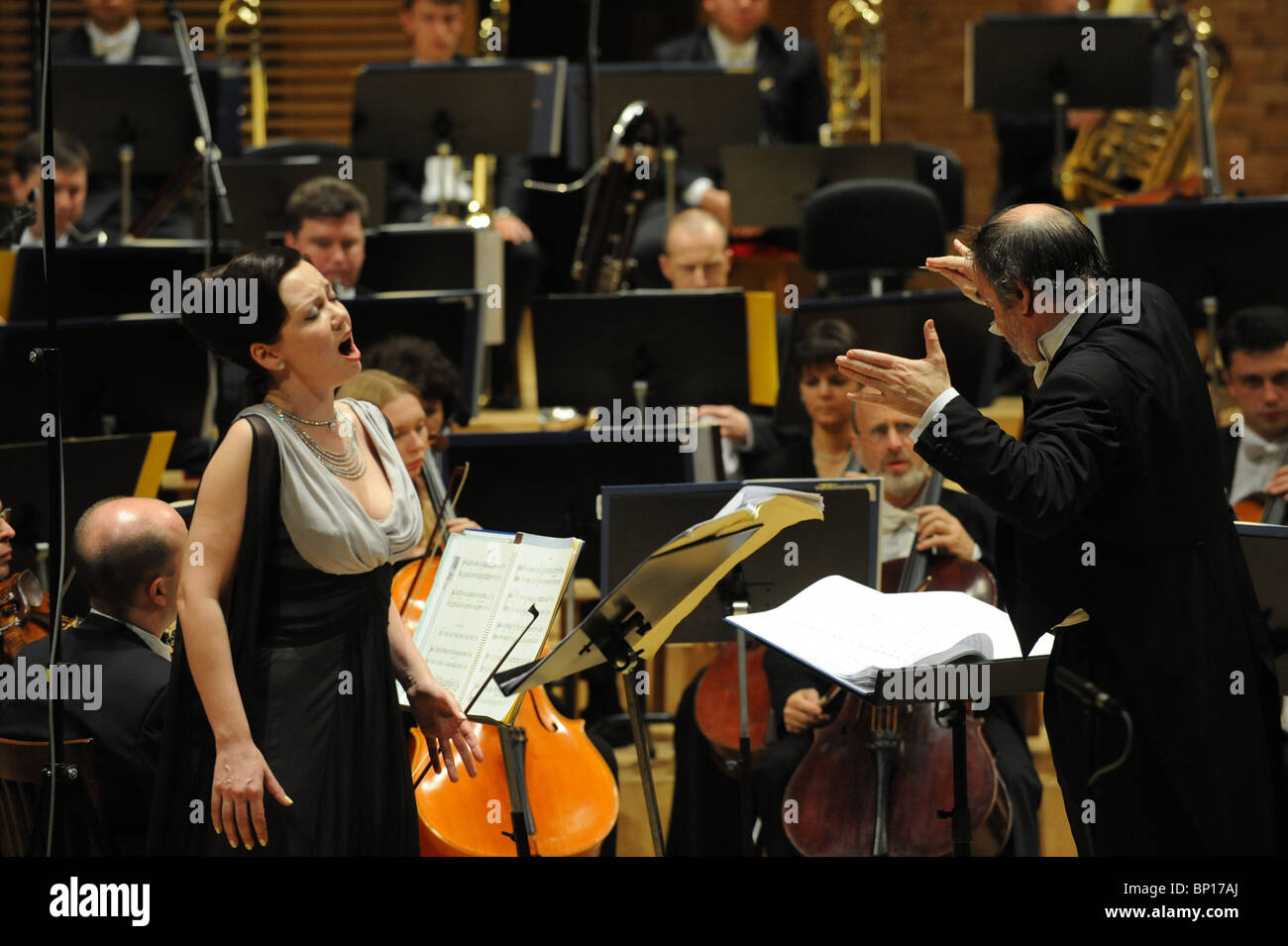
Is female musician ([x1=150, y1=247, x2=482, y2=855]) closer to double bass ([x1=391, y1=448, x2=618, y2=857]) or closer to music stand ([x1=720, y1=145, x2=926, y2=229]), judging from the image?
double bass ([x1=391, y1=448, x2=618, y2=857])

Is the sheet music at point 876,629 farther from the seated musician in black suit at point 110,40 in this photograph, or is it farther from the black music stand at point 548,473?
the seated musician in black suit at point 110,40

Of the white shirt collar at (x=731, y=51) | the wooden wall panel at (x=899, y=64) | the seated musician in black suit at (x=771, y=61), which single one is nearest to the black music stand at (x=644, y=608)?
the seated musician in black suit at (x=771, y=61)

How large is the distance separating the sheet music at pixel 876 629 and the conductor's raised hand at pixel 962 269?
51cm

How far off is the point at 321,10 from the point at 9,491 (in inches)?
221

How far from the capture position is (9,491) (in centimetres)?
337

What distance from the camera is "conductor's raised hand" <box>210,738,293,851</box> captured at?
2.29m

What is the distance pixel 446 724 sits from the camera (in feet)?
8.36

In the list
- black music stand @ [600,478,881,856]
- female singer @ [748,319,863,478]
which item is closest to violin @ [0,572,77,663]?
black music stand @ [600,478,881,856]

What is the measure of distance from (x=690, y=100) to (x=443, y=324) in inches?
71.3

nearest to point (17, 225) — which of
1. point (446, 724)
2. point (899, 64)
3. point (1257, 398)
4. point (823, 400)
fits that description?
point (446, 724)

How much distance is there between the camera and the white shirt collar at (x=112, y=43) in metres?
6.37

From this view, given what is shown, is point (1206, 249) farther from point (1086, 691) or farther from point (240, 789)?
point (240, 789)
